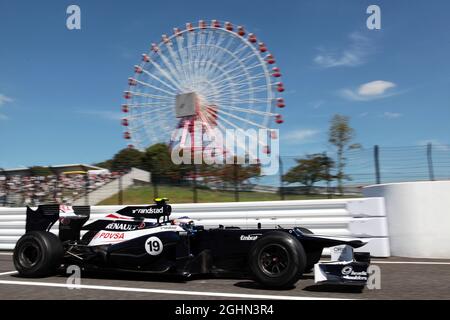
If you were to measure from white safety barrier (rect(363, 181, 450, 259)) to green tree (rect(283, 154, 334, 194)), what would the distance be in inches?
200

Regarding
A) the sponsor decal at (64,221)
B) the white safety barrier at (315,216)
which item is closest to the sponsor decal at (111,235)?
the sponsor decal at (64,221)

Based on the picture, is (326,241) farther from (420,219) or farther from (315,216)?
(420,219)

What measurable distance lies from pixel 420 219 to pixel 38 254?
6033 millimetres

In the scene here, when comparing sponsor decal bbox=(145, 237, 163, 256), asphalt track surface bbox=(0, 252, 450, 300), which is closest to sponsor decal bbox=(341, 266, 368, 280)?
asphalt track surface bbox=(0, 252, 450, 300)

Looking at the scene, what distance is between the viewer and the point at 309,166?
1338 centimetres

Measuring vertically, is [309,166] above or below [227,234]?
above

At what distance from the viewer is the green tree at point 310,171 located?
13.2m

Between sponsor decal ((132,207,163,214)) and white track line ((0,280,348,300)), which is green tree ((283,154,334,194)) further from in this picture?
white track line ((0,280,348,300))

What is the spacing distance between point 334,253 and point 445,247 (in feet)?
10.9

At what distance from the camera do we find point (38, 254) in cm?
628

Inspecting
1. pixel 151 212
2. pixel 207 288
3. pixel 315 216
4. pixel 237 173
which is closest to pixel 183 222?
pixel 151 212

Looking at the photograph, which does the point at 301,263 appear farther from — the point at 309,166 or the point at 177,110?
the point at 177,110

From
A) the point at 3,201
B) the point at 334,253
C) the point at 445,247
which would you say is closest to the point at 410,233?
the point at 445,247

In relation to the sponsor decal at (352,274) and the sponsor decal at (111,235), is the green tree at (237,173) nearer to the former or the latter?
the sponsor decal at (111,235)
